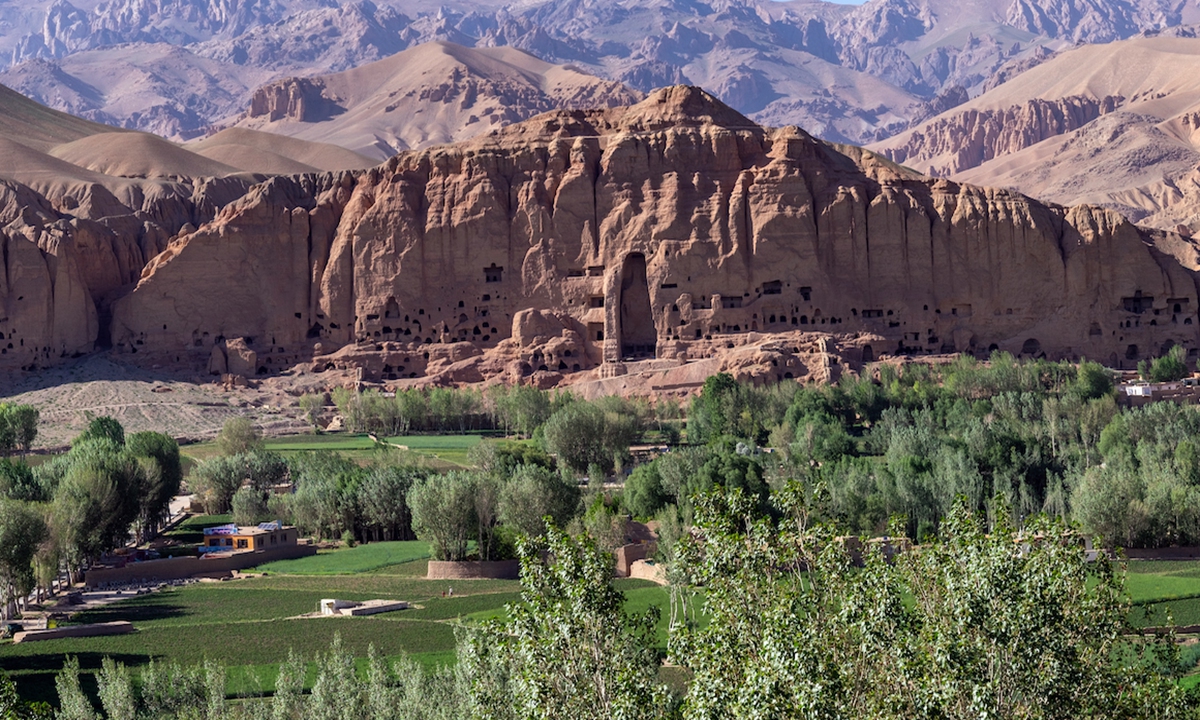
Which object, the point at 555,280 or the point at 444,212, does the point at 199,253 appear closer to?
the point at 444,212

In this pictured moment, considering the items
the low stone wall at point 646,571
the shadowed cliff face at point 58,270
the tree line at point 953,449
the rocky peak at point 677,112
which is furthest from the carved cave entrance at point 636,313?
the low stone wall at point 646,571

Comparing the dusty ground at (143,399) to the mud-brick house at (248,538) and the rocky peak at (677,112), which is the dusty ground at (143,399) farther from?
the rocky peak at (677,112)

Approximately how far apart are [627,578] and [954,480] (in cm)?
1693

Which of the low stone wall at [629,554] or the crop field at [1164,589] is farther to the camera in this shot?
the low stone wall at [629,554]

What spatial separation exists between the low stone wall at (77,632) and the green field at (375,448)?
29748 mm

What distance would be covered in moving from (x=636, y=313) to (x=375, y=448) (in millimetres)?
24764

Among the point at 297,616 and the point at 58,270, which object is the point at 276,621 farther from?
the point at 58,270

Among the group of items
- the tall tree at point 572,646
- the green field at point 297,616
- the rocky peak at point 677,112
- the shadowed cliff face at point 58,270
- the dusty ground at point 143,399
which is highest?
the rocky peak at point 677,112

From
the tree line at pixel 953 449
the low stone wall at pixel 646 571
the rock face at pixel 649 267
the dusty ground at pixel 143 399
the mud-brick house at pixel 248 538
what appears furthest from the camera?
the rock face at pixel 649 267

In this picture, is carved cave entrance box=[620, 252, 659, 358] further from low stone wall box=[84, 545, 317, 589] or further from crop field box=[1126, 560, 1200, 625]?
crop field box=[1126, 560, 1200, 625]

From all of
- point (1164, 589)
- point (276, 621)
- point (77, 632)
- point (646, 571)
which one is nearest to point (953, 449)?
point (646, 571)

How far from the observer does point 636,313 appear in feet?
347

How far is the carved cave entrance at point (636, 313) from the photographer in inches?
4136

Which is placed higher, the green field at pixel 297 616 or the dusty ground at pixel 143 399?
the dusty ground at pixel 143 399
